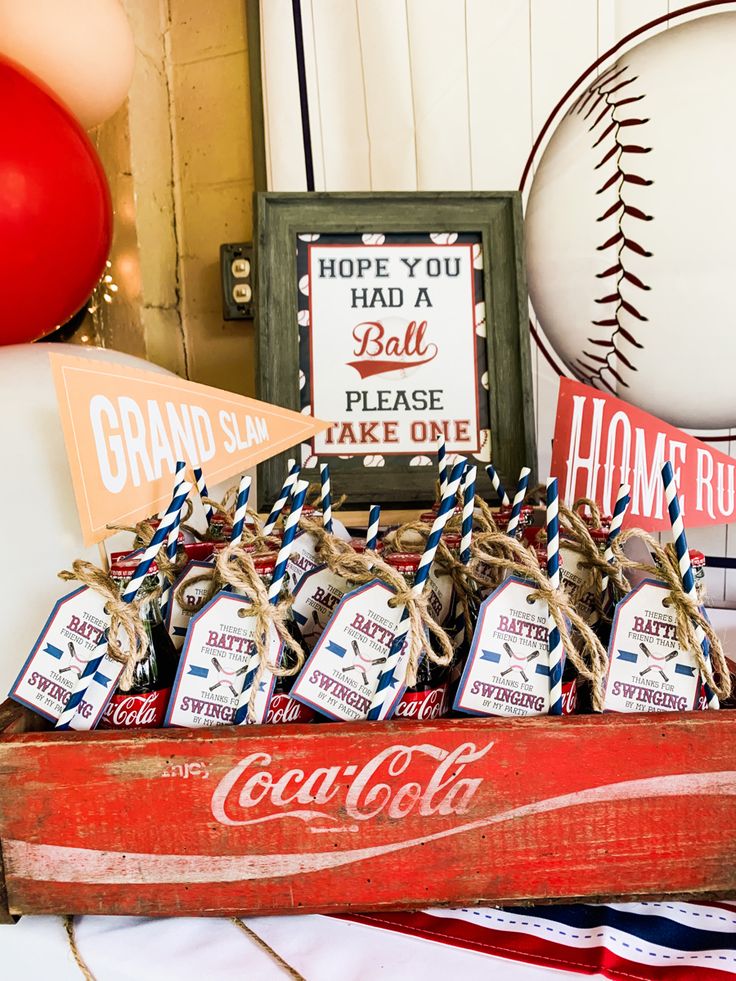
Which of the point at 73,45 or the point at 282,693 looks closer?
the point at 282,693

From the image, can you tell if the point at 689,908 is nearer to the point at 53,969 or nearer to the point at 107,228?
the point at 53,969

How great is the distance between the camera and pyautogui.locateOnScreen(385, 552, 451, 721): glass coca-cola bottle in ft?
2.33

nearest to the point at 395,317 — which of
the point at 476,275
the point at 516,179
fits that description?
the point at 476,275

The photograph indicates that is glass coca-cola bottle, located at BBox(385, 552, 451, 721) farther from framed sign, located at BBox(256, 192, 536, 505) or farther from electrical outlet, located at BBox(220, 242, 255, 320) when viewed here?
electrical outlet, located at BBox(220, 242, 255, 320)

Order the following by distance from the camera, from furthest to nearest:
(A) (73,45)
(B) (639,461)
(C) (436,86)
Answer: (C) (436,86)
(A) (73,45)
(B) (639,461)

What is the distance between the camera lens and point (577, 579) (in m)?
0.80

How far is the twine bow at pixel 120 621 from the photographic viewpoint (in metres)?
0.67

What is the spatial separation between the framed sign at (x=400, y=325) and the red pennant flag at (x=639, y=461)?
17 cm

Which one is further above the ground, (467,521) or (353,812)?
(467,521)

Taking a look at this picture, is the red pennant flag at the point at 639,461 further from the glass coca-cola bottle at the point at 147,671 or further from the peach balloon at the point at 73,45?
the peach balloon at the point at 73,45

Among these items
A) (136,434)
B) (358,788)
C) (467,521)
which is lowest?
(358,788)

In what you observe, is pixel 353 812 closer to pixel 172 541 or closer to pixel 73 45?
pixel 172 541

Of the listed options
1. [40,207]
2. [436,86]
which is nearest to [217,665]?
[40,207]

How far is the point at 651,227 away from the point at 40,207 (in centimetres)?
104
